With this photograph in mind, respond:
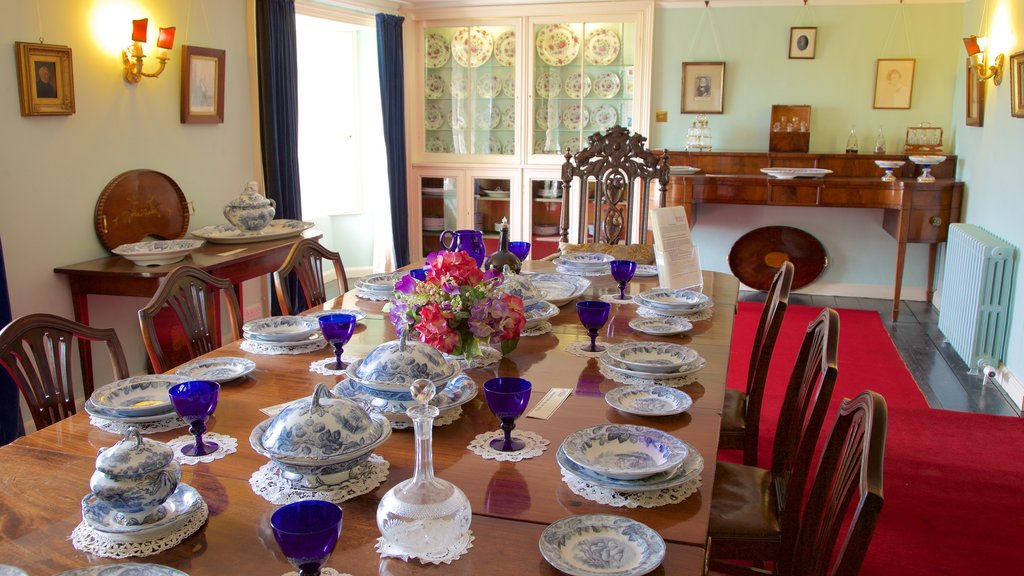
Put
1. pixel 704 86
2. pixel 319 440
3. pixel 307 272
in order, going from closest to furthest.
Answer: pixel 319 440 < pixel 307 272 < pixel 704 86

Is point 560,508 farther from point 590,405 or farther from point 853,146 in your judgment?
point 853,146

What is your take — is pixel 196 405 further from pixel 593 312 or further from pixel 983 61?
pixel 983 61

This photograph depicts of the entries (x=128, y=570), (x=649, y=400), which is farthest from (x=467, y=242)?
(x=128, y=570)

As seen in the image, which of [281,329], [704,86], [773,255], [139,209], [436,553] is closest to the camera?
[436,553]

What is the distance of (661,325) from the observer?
2.41 metres

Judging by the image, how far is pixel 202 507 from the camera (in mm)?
1290

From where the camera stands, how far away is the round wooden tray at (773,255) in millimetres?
5977

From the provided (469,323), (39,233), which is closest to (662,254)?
(469,323)

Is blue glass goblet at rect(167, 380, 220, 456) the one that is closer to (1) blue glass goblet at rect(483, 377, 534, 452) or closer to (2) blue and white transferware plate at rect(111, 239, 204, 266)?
(1) blue glass goblet at rect(483, 377, 534, 452)

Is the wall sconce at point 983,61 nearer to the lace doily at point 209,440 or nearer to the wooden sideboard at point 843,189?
the wooden sideboard at point 843,189

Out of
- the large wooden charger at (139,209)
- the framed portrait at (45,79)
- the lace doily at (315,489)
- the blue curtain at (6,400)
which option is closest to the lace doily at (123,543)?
the lace doily at (315,489)

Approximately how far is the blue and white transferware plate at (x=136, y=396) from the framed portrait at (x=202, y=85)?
2.63m

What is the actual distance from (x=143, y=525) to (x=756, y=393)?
1650 millimetres

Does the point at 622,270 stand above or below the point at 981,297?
above
